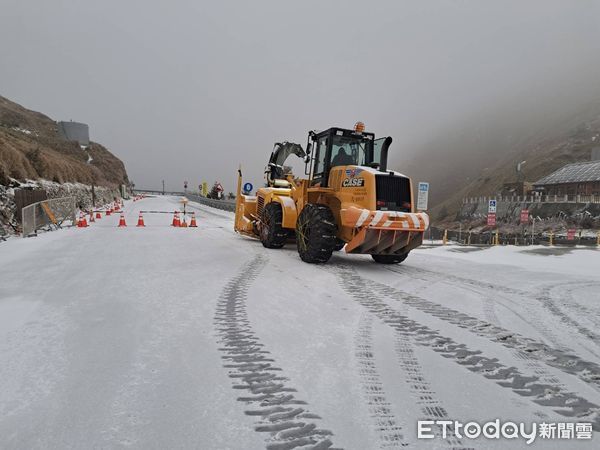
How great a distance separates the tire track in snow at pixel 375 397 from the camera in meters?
2.24

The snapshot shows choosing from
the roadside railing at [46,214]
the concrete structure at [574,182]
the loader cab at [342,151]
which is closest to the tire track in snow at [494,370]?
the loader cab at [342,151]

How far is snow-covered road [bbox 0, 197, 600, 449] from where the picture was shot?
2295mm

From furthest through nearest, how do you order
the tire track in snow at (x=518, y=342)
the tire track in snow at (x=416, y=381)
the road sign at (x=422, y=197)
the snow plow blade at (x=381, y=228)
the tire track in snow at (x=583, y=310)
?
1. the road sign at (x=422, y=197)
2. the snow plow blade at (x=381, y=228)
3. the tire track in snow at (x=583, y=310)
4. the tire track in snow at (x=518, y=342)
5. the tire track in snow at (x=416, y=381)

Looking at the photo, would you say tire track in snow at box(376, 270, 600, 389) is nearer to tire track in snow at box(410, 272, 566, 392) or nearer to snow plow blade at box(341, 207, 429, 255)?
tire track in snow at box(410, 272, 566, 392)

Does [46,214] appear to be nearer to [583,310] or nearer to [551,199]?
[583,310]

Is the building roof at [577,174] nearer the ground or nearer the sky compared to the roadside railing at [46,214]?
nearer the sky

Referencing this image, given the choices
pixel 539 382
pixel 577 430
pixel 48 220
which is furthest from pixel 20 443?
pixel 48 220

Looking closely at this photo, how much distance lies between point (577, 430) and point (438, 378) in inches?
34.6

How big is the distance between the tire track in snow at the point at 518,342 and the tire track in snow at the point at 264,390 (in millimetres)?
2214

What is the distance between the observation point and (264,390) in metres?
2.73

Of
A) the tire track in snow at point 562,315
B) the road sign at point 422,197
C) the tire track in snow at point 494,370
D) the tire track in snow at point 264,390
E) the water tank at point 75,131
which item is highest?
the water tank at point 75,131

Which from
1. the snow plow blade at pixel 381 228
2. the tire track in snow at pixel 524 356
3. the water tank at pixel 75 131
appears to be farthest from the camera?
the water tank at pixel 75 131

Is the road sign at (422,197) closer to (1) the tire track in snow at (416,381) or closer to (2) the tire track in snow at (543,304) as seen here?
(2) the tire track in snow at (543,304)

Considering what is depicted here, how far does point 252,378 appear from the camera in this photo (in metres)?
2.91
